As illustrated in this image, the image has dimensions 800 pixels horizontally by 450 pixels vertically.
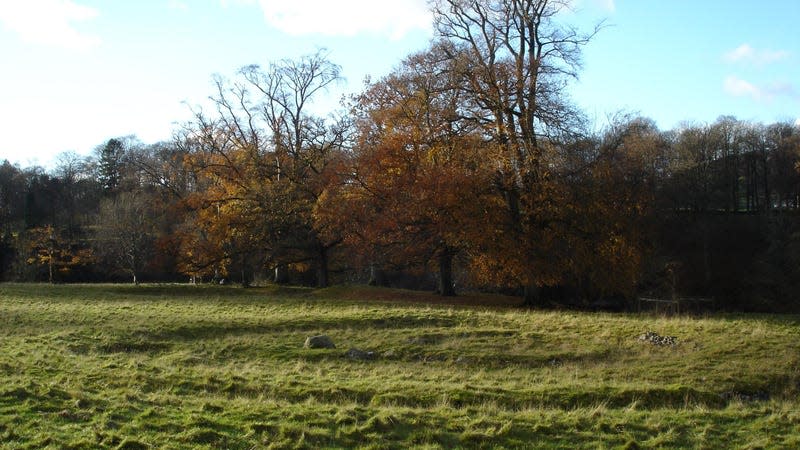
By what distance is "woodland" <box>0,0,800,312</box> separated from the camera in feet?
91.5

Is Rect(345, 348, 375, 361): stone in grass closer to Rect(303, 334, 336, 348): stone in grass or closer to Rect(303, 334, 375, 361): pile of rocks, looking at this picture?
Rect(303, 334, 375, 361): pile of rocks

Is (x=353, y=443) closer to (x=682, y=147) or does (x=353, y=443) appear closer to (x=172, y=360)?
(x=172, y=360)

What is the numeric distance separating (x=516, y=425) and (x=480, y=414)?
0.74 meters

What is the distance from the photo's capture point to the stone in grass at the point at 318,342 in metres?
16.6

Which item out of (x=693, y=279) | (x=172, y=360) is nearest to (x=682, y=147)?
(x=693, y=279)

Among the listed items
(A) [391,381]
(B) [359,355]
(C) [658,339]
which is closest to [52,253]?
(B) [359,355]

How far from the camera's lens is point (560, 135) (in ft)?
94.8

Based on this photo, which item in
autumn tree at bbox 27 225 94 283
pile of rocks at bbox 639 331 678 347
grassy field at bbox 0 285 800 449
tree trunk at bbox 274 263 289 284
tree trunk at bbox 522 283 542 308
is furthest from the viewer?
tree trunk at bbox 274 263 289 284

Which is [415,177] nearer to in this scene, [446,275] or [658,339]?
[446,275]

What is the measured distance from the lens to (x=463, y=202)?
27.2 meters

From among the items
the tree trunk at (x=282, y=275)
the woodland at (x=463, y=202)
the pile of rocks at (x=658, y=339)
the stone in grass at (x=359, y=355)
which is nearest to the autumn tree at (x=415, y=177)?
the woodland at (x=463, y=202)

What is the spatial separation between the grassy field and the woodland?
23.0 ft

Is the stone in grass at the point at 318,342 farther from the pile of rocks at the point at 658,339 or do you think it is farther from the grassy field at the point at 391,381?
the pile of rocks at the point at 658,339

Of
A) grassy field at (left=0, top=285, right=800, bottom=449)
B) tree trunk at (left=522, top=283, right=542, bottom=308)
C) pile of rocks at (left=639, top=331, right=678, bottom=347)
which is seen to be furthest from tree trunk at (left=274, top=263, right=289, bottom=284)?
pile of rocks at (left=639, top=331, right=678, bottom=347)
